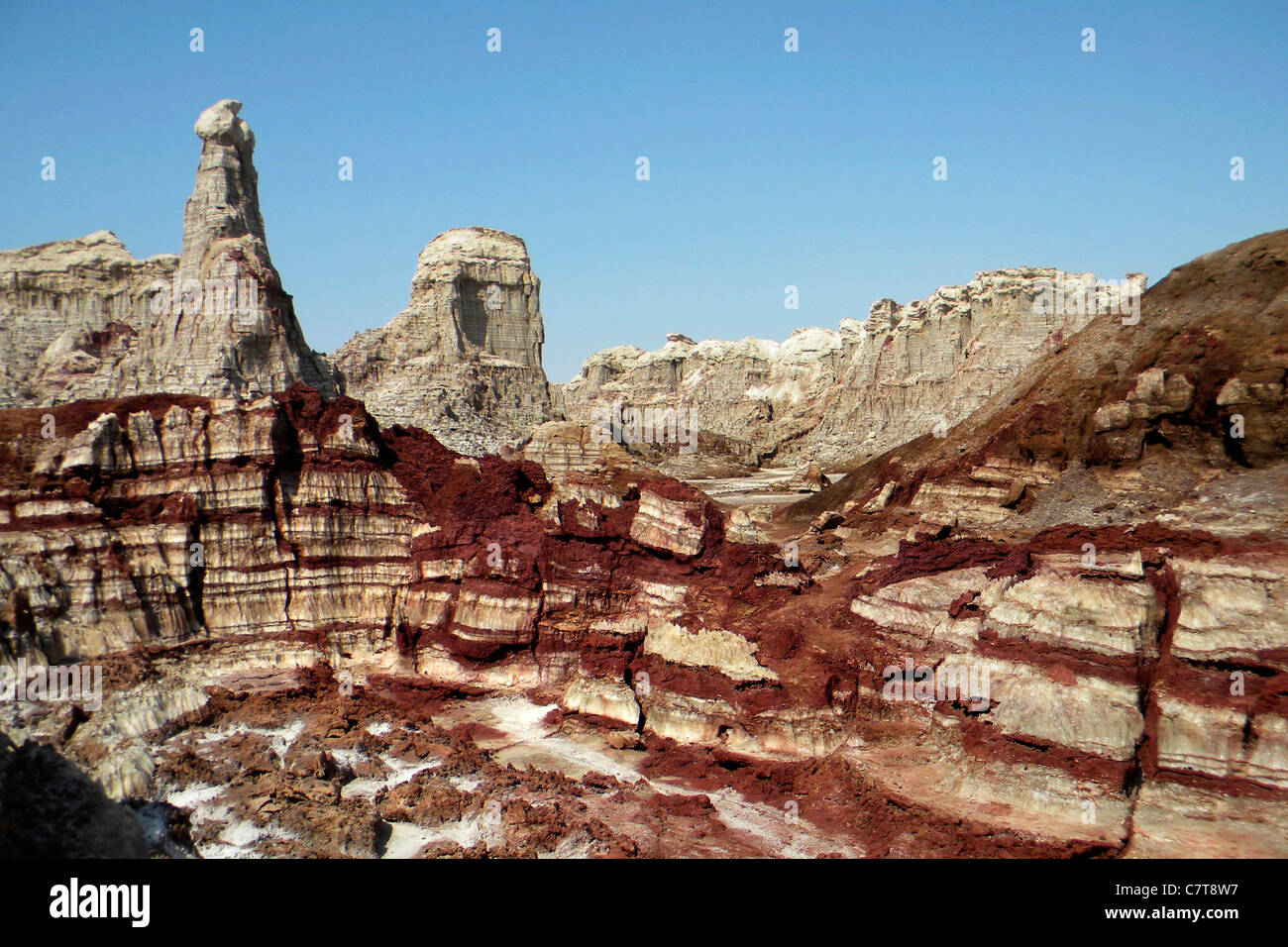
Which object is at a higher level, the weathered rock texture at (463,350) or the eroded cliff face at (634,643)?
the weathered rock texture at (463,350)

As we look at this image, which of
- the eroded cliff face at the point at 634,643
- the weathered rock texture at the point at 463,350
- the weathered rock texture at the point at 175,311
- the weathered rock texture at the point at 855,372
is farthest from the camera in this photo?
the weathered rock texture at the point at 463,350

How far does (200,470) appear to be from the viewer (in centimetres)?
1991

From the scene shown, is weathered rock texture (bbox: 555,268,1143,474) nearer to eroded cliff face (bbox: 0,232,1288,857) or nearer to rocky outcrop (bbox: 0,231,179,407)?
rocky outcrop (bbox: 0,231,179,407)

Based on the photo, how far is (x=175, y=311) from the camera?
61250 millimetres

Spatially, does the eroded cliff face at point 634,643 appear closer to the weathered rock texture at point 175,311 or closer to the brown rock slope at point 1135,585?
the brown rock slope at point 1135,585

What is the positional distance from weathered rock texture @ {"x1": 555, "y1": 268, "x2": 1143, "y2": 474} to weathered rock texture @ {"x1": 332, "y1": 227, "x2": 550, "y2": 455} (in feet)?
30.3

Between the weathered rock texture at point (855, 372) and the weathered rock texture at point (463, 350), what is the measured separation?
30.3 feet

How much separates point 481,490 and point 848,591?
32.2ft

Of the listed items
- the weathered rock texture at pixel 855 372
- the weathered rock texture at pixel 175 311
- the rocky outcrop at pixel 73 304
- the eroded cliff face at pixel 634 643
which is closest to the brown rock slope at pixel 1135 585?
the eroded cliff face at pixel 634 643

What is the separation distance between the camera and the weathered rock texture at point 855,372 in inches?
3356

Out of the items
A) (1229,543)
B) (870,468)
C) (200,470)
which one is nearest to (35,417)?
(200,470)

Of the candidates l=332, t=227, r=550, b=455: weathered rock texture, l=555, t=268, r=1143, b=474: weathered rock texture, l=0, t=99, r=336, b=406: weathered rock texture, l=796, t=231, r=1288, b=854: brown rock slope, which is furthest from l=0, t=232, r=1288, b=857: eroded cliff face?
l=332, t=227, r=550, b=455: weathered rock texture

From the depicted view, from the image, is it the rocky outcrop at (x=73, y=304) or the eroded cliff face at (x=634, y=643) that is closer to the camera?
the eroded cliff face at (x=634, y=643)
